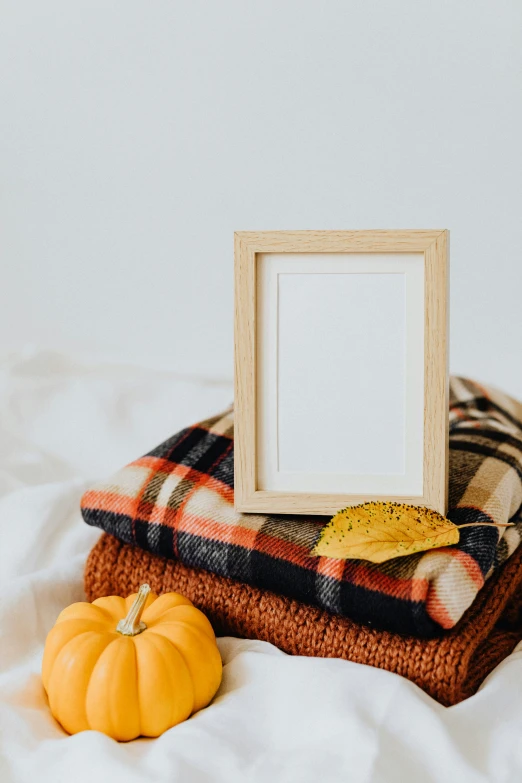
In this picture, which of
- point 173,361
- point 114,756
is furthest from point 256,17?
point 114,756

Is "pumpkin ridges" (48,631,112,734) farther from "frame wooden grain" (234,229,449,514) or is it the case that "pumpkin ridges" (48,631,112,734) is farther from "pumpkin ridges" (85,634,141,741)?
"frame wooden grain" (234,229,449,514)

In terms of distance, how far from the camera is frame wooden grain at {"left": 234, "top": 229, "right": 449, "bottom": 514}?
0.80 metres

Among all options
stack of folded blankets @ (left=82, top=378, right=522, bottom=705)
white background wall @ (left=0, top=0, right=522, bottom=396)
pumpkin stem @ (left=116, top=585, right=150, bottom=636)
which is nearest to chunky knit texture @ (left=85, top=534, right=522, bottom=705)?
stack of folded blankets @ (left=82, top=378, right=522, bottom=705)

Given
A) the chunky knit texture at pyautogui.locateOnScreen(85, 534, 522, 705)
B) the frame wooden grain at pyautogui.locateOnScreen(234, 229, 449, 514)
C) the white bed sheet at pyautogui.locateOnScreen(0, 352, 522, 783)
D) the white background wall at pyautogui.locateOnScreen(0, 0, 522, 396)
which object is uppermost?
the white background wall at pyautogui.locateOnScreen(0, 0, 522, 396)

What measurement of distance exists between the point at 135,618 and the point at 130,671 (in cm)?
6

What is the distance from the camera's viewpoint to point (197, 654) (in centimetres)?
73

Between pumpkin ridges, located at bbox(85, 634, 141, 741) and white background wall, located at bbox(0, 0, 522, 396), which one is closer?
pumpkin ridges, located at bbox(85, 634, 141, 741)

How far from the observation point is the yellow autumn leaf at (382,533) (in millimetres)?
739

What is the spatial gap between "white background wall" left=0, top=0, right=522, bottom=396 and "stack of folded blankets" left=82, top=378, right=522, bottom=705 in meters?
0.93

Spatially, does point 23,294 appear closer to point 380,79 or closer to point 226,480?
point 380,79

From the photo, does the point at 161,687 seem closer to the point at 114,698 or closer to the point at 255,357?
the point at 114,698

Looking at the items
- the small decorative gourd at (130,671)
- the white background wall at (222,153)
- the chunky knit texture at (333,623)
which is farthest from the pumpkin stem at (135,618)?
the white background wall at (222,153)

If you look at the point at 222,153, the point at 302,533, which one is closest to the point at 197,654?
the point at 302,533

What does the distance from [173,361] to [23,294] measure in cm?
42
